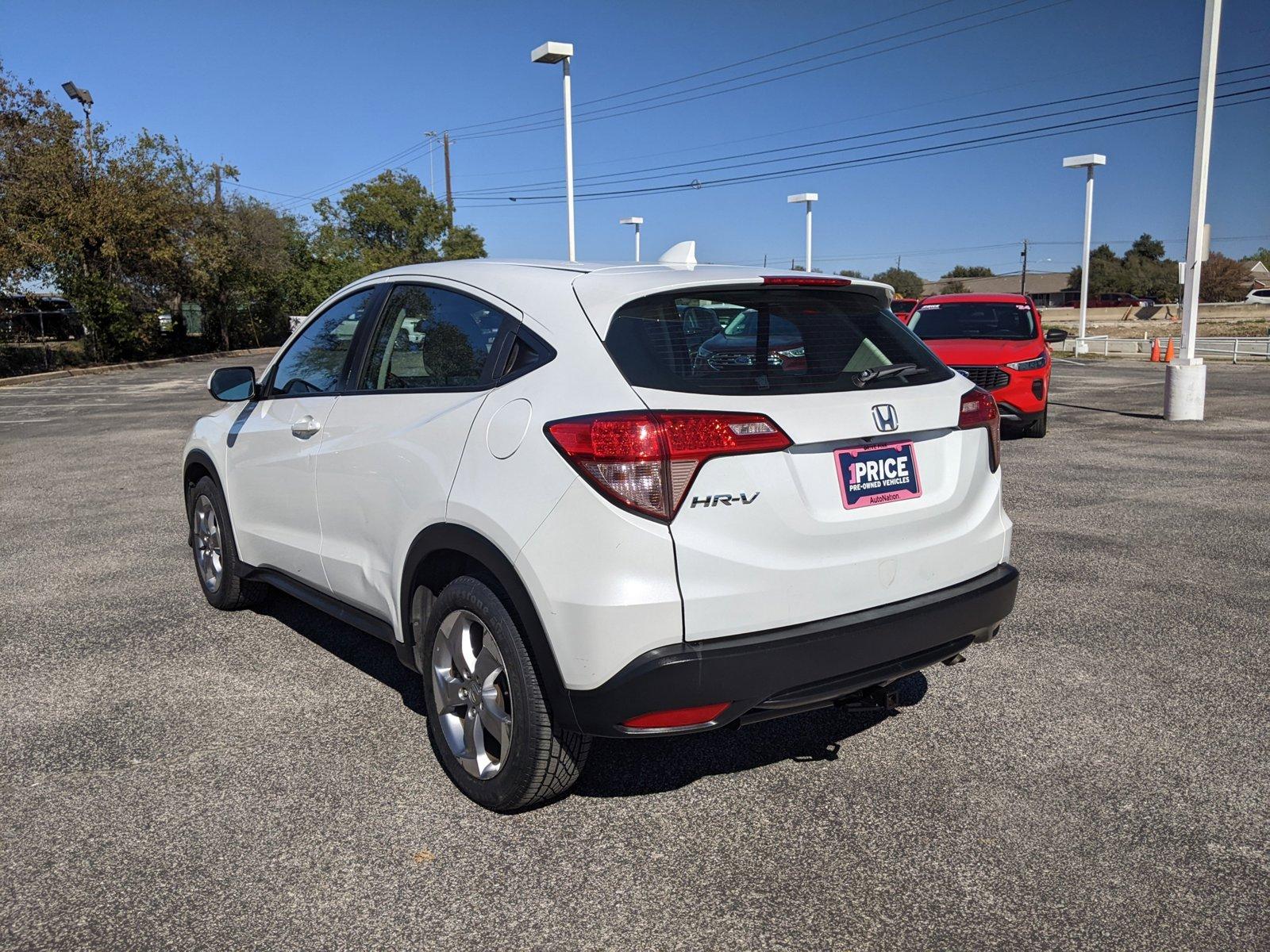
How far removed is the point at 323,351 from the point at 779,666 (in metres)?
2.61

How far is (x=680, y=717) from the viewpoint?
2844 mm

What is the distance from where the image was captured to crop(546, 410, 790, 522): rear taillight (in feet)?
9.04

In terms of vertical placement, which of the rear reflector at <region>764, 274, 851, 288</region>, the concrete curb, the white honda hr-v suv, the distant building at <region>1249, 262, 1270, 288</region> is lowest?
the concrete curb

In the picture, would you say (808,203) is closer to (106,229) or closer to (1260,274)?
(106,229)

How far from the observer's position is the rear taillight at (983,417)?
3447mm

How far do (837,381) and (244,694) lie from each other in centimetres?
287

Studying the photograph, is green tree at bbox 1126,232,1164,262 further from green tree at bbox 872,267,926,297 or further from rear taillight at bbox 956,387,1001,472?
rear taillight at bbox 956,387,1001,472

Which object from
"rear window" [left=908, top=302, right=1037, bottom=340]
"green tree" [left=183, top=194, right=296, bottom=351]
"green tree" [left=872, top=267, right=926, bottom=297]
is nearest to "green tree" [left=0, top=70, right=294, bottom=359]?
"green tree" [left=183, top=194, right=296, bottom=351]

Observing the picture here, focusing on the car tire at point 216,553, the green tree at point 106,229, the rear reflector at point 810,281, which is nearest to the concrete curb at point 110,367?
the green tree at point 106,229

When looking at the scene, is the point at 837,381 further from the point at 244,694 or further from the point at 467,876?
the point at 244,694

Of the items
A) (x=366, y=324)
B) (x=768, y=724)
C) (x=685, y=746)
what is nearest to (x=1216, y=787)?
(x=768, y=724)

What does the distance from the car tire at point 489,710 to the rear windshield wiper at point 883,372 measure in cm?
131

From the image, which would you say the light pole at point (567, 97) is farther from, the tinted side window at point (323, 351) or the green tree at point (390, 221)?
the green tree at point (390, 221)

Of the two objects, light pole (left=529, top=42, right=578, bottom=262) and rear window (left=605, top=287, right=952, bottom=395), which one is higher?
light pole (left=529, top=42, right=578, bottom=262)
